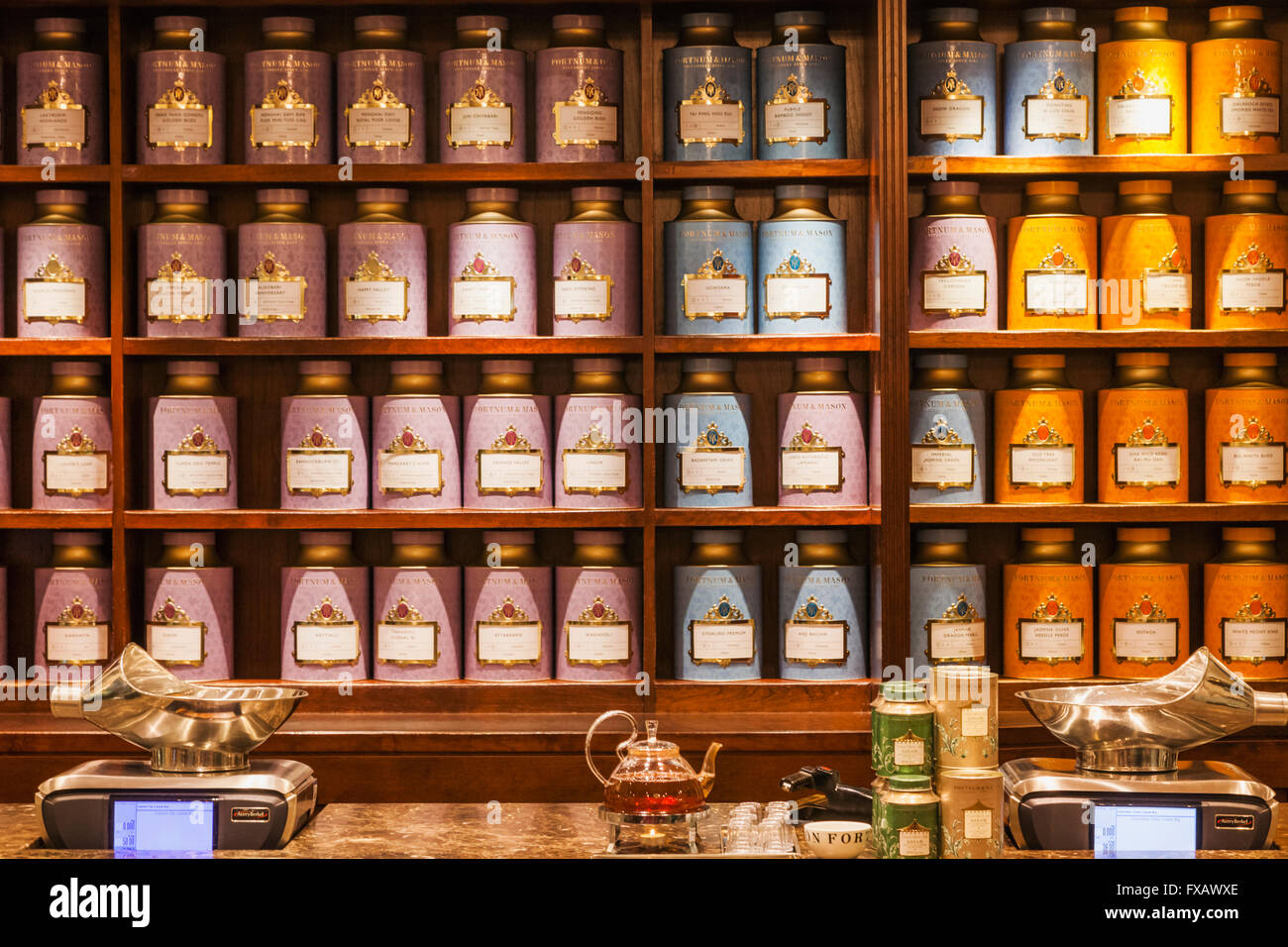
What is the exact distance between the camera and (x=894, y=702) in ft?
4.85

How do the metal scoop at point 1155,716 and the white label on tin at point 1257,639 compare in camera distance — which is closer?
the metal scoop at point 1155,716

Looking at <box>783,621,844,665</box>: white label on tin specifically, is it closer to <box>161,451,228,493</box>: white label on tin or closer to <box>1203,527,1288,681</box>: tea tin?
<box>1203,527,1288,681</box>: tea tin

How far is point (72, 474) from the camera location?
259 cm

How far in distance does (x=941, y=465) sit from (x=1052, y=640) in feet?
1.34

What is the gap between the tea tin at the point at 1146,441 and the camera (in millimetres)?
2584

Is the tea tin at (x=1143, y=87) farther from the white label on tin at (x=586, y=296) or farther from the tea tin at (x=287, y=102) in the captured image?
the tea tin at (x=287, y=102)

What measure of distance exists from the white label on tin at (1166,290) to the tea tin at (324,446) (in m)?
1.54

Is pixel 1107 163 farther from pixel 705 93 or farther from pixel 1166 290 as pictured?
pixel 705 93

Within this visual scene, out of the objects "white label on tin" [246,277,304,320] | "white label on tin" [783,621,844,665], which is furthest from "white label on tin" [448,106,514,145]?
"white label on tin" [783,621,844,665]

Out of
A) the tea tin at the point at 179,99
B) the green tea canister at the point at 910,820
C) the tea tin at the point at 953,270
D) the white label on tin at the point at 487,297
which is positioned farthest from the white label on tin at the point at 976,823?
the tea tin at the point at 179,99

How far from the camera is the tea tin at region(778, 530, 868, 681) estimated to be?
260cm

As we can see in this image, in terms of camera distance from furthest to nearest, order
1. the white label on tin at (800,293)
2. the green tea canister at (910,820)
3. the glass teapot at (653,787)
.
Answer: the white label on tin at (800,293), the glass teapot at (653,787), the green tea canister at (910,820)

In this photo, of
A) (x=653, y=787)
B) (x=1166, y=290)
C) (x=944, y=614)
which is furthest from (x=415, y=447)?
(x=1166, y=290)
